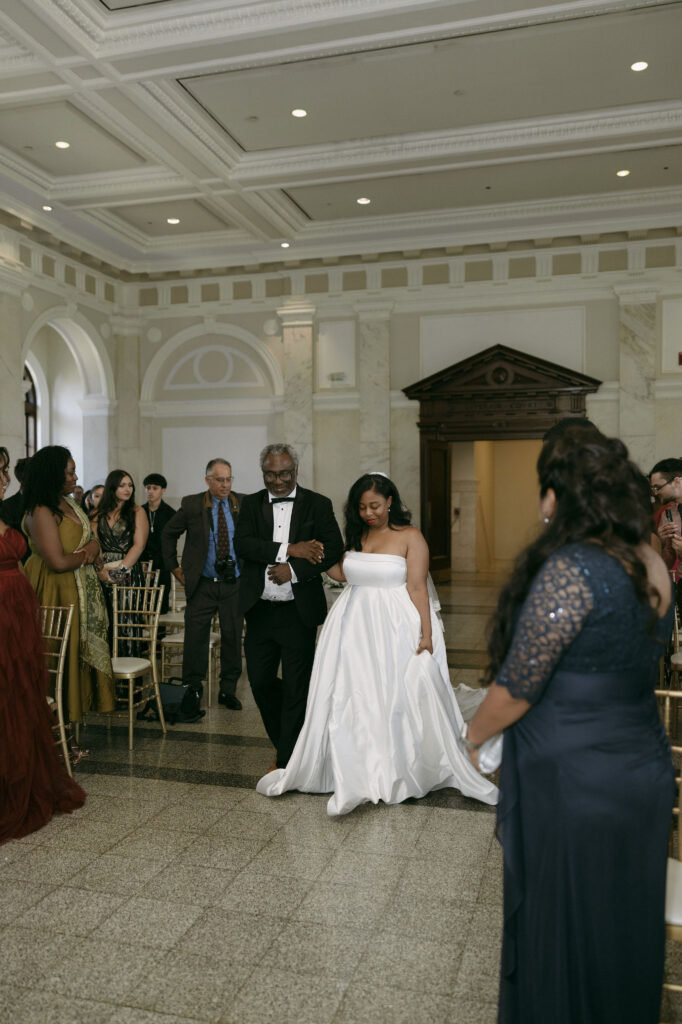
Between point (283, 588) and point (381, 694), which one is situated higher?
point (283, 588)

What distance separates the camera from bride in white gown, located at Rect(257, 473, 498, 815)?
4129mm

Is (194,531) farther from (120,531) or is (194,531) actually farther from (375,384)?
(375,384)

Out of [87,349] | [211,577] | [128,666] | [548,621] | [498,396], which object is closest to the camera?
[548,621]

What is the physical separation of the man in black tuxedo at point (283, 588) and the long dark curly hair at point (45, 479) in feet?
3.35

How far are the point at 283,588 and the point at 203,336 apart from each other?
345 inches

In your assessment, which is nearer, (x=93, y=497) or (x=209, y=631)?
(x=209, y=631)

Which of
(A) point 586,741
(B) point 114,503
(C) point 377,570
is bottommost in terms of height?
(A) point 586,741

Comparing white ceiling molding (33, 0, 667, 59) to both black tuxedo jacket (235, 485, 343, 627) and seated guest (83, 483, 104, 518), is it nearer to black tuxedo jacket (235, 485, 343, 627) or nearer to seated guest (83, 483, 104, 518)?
black tuxedo jacket (235, 485, 343, 627)

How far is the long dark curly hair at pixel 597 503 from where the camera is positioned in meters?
1.80

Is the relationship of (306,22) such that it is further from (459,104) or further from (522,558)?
(522,558)

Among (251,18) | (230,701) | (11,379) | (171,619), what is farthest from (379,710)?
(11,379)

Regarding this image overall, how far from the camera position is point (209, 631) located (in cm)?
622

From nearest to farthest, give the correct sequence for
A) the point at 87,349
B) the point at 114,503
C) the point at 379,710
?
the point at 379,710, the point at 114,503, the point at 87,349

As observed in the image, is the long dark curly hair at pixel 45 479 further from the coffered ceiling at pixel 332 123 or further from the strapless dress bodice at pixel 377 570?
the coffered ceiling at pixel 332 123
